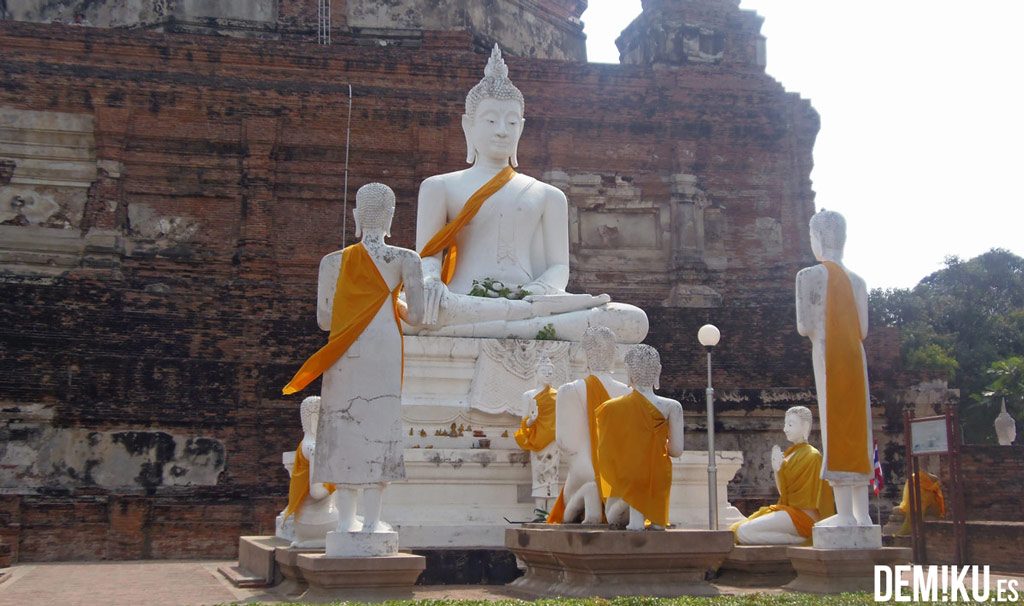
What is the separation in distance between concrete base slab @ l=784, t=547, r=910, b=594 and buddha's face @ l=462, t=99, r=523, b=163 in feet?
17.9

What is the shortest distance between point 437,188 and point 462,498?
3485mm

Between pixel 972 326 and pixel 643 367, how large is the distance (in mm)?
38864

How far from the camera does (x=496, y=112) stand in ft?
35.5

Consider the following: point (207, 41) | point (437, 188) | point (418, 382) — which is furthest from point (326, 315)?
point (207, 41)

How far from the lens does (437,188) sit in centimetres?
1089

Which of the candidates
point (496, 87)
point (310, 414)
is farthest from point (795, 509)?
point (496, 87)

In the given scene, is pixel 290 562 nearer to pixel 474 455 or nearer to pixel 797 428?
pixel 474 455

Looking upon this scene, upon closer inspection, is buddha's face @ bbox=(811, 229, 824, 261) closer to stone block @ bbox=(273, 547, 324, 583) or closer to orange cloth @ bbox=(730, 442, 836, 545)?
orange cloth @ bbox=(730, 442, 836, 545)

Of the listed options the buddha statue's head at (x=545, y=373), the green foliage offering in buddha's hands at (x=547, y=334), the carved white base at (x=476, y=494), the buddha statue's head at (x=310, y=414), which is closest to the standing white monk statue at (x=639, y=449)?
the buddha statue's head at (x=545, y=373)

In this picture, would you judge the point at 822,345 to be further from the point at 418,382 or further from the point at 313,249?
the point at 313,249

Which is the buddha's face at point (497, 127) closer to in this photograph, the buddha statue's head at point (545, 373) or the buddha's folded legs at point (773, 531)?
the buddha statue's head at point (545, 373)

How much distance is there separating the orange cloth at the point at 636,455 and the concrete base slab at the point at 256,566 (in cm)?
234

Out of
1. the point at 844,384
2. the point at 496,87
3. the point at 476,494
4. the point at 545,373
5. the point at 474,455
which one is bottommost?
the point at 476,494

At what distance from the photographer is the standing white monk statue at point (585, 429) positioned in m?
6.71
